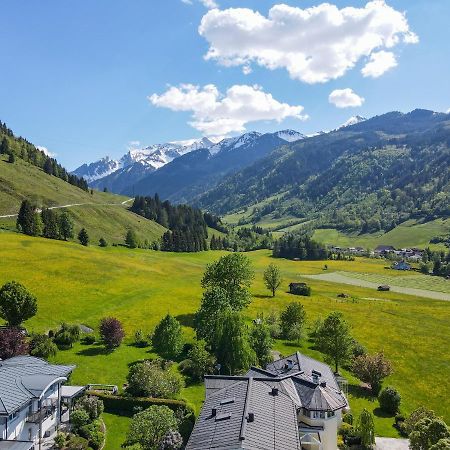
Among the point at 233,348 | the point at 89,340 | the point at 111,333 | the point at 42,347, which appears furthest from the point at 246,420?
the point at 89,340

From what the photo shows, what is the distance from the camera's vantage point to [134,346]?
75.2 metres

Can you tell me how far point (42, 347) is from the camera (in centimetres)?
6378

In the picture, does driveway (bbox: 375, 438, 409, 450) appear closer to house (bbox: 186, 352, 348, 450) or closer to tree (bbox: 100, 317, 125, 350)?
house (bbox: 186, 352, 348, 450)

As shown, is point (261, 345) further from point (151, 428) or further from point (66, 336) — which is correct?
point (151, 428)

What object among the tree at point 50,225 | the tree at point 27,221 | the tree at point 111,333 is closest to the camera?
the tree at point 111,333

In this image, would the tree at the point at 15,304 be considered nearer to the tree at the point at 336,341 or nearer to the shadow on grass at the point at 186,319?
the shadow on grass at the point at 186,319

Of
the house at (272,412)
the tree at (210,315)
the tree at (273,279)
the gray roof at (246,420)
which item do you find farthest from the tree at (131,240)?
the gray roof at (246,420)

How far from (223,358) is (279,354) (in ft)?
53.5

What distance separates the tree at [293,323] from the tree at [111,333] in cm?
3357

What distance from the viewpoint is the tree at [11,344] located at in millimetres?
56656

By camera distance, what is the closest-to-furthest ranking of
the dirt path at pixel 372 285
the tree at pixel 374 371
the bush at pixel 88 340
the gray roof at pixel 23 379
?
1. the gray roof at pixel 23 379
2. the tree at pixel 374 371
3. the bush at pixel 88 340
4. the dirt path at pixel 372 285

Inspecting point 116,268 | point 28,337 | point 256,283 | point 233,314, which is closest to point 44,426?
point 28,337

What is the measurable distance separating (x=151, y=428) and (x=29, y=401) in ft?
39.3

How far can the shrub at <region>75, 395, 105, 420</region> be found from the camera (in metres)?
50.4
